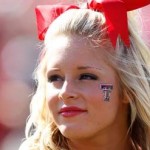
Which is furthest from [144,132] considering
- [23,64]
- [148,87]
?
[23,64]

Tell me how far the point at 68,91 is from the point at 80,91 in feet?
0.14

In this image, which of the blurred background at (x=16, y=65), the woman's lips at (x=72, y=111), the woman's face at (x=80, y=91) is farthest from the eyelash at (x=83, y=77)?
the blurred background at (x=16, y=65)

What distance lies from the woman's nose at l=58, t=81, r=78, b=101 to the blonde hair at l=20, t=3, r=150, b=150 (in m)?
0.18

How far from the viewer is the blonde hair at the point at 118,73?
5.95 ft

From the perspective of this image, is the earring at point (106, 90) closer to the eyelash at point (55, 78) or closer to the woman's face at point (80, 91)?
the woman's face at point (80, 91)

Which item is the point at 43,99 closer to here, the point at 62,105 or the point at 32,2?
the point at 62,105

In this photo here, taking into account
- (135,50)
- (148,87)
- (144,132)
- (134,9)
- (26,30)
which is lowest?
(144,132)

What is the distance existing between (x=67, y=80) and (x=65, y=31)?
0.21 m

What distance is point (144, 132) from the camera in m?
1.92

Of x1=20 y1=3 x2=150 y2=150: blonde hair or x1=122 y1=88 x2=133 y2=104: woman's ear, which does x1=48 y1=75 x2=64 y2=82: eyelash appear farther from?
x1=122 y1=88 x2=133 y2=104: woman's ear

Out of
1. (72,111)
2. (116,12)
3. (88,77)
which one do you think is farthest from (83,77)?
(116,12)

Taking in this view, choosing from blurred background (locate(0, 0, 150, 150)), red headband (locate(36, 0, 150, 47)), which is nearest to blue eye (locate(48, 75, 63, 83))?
red headband (locate(36, 0, 150, 47))

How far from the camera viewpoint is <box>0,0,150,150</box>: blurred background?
8.50 ft

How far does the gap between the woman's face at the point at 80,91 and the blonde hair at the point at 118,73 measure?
39mm
